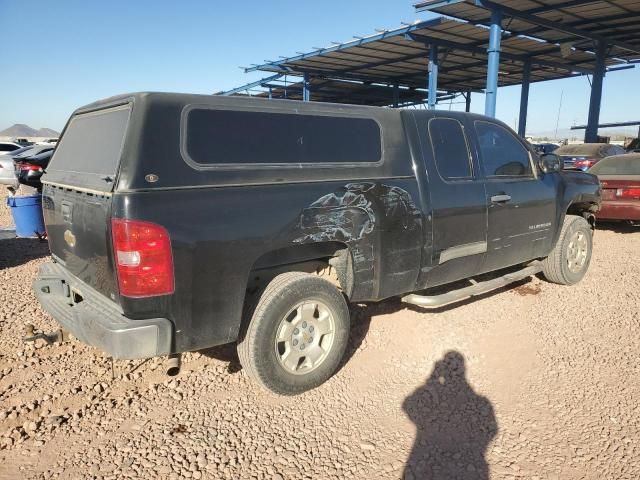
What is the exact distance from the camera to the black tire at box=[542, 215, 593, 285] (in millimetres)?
5340

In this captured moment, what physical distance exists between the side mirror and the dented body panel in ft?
3.23

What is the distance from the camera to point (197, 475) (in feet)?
8.14

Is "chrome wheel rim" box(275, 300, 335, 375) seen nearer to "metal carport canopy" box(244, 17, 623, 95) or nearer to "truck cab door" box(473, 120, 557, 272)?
"truck cab door" box(473, 120, 557, 272)

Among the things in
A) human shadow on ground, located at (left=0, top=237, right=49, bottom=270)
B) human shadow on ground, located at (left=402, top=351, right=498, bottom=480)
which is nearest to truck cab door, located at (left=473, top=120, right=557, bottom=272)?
human shadow on ground, located at (left=402, top=351, right=498, bottom=480)

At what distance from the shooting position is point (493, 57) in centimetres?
1427

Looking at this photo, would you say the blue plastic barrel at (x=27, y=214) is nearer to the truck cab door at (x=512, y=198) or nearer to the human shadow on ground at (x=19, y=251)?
the human shadow on ground at (x=19, y=251)

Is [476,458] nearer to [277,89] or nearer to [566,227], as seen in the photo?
[566,227]

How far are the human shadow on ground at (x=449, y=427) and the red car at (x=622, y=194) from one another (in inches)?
249

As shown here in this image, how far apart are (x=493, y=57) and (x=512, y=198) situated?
38.2ft

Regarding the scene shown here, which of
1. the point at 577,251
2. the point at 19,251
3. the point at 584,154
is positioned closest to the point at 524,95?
the point at 584,154

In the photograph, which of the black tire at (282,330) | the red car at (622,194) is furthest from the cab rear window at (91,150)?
the red car at (622,194)

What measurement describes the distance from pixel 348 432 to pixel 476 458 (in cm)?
76

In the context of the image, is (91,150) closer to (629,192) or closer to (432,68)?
(629,192)

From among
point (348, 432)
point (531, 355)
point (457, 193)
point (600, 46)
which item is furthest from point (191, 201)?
point (600, 46)
